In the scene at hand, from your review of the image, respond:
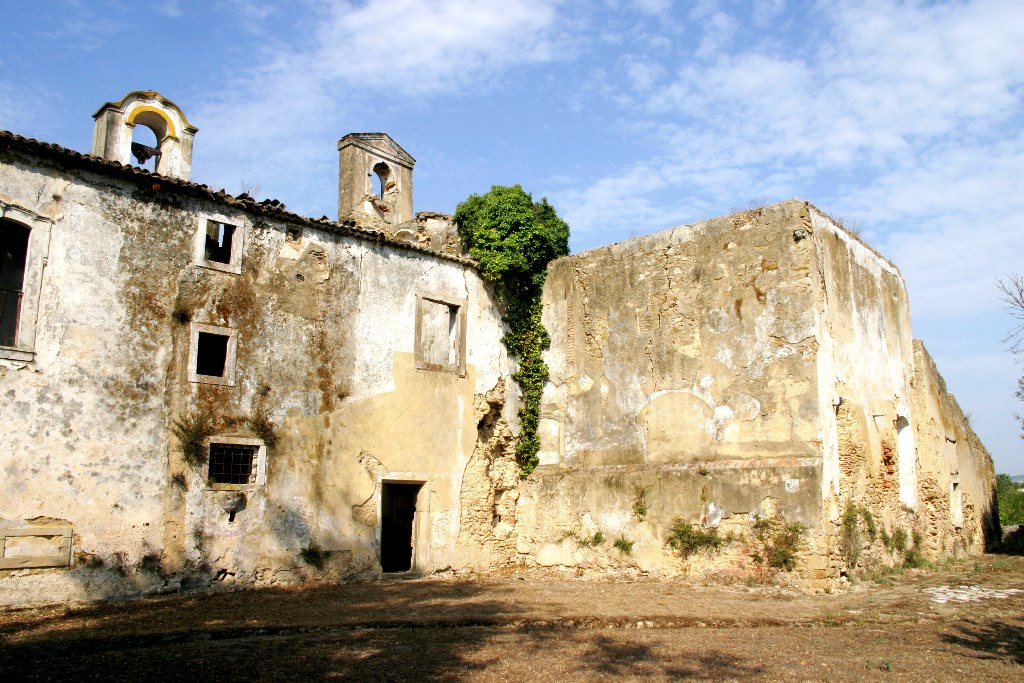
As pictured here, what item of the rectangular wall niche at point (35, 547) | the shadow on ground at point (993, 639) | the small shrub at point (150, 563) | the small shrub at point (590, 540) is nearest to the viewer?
the shadow on ground at point (993, 639)

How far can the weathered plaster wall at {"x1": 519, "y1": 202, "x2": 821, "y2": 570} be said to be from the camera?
13523mm

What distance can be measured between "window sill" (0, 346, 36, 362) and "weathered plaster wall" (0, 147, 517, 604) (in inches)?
3.9

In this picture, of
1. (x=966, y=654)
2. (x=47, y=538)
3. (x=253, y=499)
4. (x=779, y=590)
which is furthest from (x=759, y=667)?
(x=47, y=538)

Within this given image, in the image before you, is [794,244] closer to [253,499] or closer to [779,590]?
[779,590]

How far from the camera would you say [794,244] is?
13898mm

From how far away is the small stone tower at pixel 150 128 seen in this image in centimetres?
1412

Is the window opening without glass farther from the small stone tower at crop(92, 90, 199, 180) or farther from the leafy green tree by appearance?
the leafy green tree

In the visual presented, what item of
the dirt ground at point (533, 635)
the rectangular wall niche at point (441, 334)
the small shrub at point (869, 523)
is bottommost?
the dirt ground at point (533, 635)

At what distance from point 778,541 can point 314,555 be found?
24.0 ft

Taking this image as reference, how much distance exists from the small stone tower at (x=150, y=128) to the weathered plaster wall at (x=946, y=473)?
1505cm

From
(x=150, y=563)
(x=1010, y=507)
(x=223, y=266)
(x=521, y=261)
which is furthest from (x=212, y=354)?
(x=1010, y=507)

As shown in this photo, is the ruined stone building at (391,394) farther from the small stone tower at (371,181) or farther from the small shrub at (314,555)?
the small stone tower at (371,181)

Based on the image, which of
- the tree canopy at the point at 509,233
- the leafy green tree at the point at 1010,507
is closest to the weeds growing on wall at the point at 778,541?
the tree canopy at the point at 509,233

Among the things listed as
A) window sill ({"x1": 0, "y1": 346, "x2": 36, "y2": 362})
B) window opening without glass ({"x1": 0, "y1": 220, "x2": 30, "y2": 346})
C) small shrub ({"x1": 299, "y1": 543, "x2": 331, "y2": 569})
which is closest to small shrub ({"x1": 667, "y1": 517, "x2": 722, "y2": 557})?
small shrub ({"x1": 299, "y1": 543, "x2": 331, "y2": 569})
